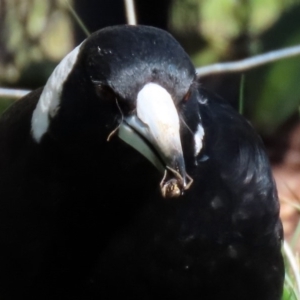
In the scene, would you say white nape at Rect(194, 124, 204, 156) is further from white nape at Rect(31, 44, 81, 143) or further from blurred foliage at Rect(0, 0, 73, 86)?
blurred foliage at Rect(0, 0, 73, 86)

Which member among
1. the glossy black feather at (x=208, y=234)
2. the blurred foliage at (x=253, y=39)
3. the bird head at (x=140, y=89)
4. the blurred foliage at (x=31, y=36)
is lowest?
the blurred foliage at (x=253, y=39)

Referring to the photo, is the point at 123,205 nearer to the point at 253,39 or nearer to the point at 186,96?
the point at 186,96

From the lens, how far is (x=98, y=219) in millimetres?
1584

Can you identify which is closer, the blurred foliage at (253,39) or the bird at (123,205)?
the bird at (123,205)

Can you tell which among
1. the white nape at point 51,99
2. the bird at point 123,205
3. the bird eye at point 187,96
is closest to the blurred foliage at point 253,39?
the bird at point 123,205

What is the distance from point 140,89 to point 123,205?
11.4 inches

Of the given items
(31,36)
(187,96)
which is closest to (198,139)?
(187,96)

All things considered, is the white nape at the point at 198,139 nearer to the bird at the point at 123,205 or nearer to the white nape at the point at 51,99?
the bird at the point at 123,205

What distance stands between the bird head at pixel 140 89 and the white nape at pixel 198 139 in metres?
0.02

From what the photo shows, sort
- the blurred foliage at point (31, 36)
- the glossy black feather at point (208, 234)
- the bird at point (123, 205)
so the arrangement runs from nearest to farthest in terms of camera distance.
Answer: the bird at point (123, 205), the glossy black feather at point (208, 234), the blurred foliage at point (31, 36)

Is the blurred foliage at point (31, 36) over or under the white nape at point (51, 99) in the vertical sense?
under

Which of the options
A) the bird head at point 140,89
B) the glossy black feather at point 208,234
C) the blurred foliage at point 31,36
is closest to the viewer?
the bird head at point 140,89

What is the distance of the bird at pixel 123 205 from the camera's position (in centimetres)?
145

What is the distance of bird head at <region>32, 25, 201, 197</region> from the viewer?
130 centimetres
